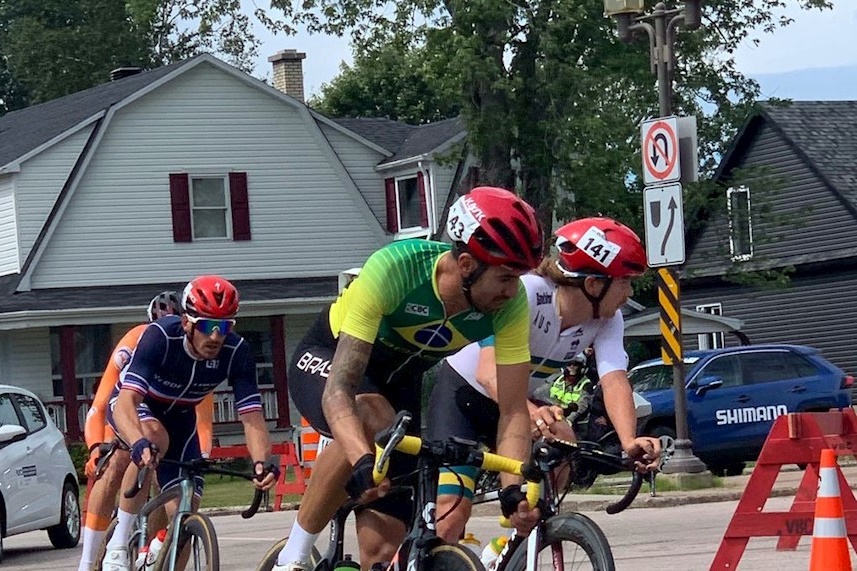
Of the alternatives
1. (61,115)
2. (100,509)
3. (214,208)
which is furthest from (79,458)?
(100,509)

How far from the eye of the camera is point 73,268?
3712 centimetres

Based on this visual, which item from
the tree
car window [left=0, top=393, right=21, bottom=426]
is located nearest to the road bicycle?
car window [left=0, top=393, right=21, bottom=426]

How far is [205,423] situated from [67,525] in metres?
8.66

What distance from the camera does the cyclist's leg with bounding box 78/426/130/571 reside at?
9547mm

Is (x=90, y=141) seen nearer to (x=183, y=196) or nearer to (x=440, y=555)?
(x=183, y=196)

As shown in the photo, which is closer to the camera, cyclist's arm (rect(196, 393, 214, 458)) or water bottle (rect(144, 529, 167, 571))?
water bottle (rect(144, 529, 167, 571))

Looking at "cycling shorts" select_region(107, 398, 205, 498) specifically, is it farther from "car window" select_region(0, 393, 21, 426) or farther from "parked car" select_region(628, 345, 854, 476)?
"parked car" select_region(628, 345, 854, 476)

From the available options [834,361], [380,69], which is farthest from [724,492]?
[834,361]

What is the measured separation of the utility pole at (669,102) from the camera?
62.2 feet

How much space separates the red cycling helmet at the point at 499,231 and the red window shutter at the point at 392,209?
3554 centimetres

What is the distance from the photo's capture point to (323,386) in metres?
6.58

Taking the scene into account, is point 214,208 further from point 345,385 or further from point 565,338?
point 345,385

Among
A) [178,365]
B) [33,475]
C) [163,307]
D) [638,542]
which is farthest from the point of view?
[33,475]

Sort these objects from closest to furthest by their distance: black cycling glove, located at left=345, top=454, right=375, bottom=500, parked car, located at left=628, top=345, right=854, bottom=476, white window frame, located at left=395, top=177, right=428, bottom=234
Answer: black cycling glove, located at left=345, top=454, right=375, bottom=500 → parked car, located at left=628, top=345, right=854, bottom=476 → white window frame, located at left=395, top=177, right=428, bottom=234
